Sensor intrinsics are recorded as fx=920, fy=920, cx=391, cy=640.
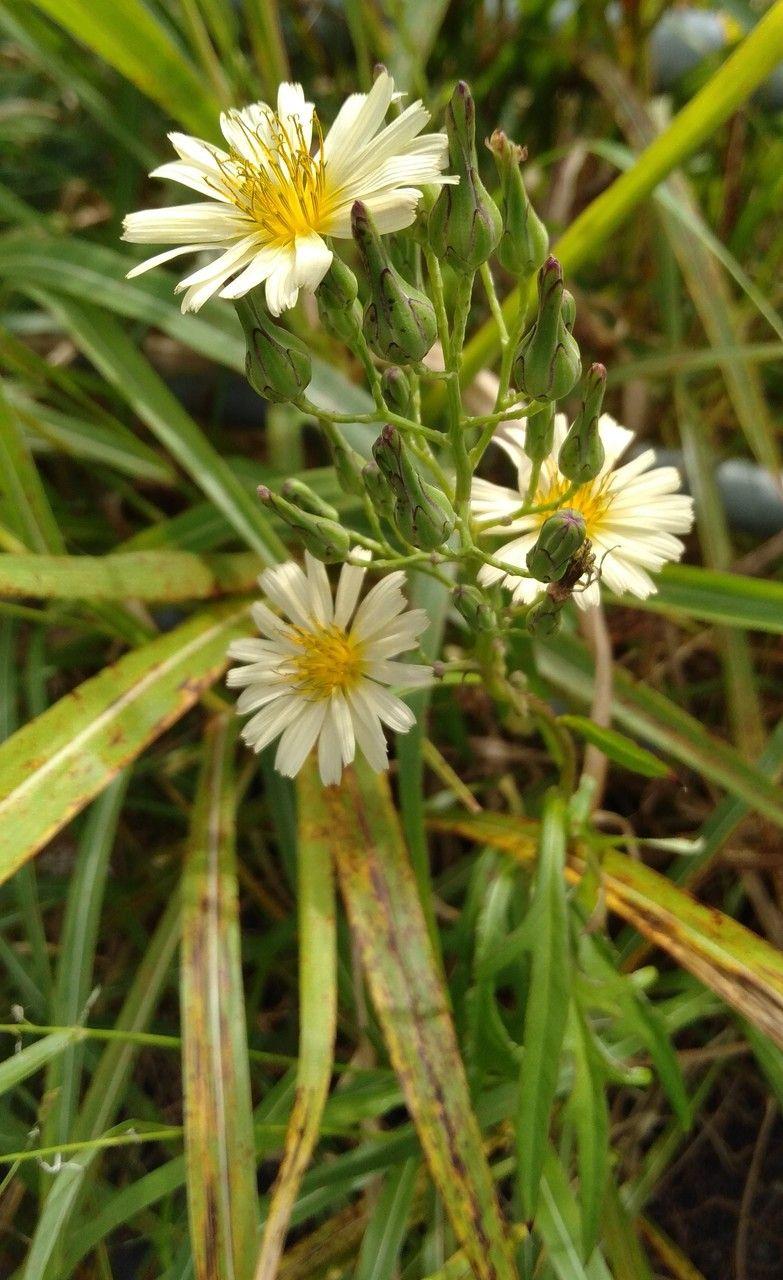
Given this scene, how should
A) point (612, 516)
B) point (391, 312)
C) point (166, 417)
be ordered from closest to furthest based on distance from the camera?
point (391, 312) → point (612, 516) → point (166, 417)

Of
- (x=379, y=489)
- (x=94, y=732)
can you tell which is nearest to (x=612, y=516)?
(x=379, y=489)

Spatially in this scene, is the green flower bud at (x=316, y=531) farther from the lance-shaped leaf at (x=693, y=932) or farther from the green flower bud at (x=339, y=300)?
the lance-shaped leaf at (x=693, y=932)

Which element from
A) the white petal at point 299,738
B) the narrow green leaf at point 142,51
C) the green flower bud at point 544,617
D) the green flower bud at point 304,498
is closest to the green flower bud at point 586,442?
the green flower bud at point 544,617

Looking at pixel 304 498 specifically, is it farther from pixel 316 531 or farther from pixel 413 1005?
pixel 413 1005

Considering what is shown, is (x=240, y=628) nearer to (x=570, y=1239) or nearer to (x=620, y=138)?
(x=570, y=1239)

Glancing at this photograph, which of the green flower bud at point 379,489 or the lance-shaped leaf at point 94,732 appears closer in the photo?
the green flower bud at point 379,489

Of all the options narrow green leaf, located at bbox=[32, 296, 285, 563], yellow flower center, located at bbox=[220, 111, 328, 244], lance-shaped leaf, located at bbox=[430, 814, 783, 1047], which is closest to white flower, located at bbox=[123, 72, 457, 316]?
yellow flower center, located at bbox=[220, 111, 328, 244]

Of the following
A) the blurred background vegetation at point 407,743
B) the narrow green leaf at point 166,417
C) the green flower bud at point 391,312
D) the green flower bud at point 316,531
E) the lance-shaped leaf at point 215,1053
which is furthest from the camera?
the narrow green leaf at point 166,417

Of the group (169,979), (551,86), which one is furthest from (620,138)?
(169,979)

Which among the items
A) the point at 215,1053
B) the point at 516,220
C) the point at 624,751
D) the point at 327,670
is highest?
the point at 516,220
